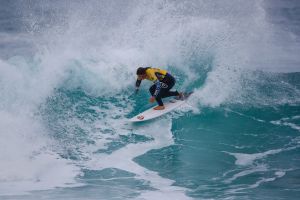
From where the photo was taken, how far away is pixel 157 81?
9.82 m

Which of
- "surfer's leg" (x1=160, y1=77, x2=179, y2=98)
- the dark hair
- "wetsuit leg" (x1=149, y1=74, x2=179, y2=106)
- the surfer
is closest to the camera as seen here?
the dark hair

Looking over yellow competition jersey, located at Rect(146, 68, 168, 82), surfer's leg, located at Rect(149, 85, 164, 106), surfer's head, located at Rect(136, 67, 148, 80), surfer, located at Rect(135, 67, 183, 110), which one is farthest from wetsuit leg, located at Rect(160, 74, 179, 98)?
surfer's head, located at Rect(136, 67, 148, 80)

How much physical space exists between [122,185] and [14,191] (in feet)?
7.54

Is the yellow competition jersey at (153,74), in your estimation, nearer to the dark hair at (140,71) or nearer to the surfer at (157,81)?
the surfer at (157,81)

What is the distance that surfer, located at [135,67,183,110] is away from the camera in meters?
9.74

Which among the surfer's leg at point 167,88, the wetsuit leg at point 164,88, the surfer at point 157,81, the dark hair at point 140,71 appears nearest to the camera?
the dark hair at point 140,71

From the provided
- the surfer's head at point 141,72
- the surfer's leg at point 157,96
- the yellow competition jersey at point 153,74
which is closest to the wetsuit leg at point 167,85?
the surfer's leg at point 157,96

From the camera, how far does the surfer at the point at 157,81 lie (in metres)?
9.74

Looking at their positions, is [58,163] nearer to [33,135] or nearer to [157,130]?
[33,135]

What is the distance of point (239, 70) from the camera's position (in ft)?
45.8

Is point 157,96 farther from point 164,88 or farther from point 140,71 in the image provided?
point 140,71

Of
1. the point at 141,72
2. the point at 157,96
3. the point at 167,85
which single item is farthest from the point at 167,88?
the point at 141,72

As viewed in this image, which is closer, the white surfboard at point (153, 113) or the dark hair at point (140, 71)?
the dark hair at point (140, 71)

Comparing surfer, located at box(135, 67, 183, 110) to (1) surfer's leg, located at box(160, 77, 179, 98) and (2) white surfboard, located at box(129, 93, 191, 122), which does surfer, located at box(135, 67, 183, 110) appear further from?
(2) white surfboard, located at box(129, 93, 191, 122)
